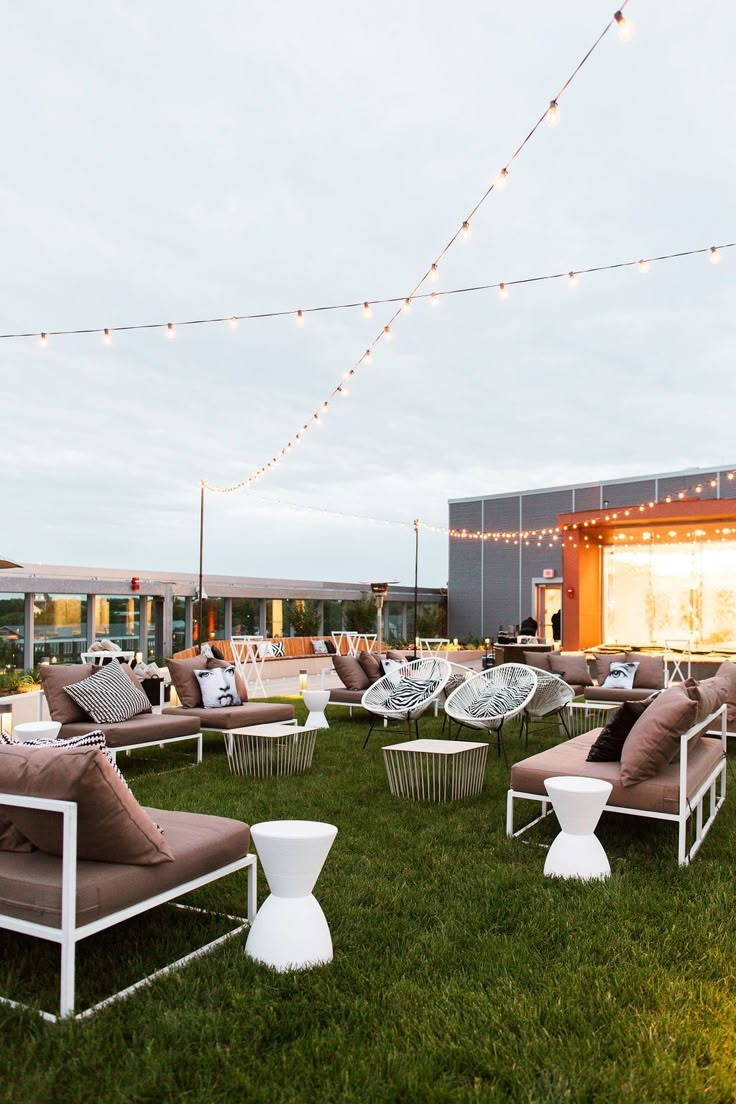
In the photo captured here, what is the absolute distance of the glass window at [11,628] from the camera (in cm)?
1131

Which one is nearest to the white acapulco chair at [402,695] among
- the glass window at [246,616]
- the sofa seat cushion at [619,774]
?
the sofa seat cushion at [619,774]

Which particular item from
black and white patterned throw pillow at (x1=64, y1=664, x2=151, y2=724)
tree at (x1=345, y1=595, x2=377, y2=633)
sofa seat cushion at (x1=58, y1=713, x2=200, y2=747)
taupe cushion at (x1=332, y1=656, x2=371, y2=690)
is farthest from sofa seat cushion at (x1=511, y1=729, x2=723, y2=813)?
tree at (x1=345, y1=595, x2=377, y2=633)

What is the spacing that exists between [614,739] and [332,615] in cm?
1542

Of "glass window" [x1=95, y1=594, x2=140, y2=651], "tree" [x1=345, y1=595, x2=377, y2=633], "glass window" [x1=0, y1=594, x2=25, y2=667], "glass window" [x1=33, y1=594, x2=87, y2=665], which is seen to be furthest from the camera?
"tree" [x1=345, y1=595, x2=377, y2=633]

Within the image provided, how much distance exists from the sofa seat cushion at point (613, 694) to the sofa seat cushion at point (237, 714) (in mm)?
3225

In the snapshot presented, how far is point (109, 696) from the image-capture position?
5969mm

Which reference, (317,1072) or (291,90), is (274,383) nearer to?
(291,90)

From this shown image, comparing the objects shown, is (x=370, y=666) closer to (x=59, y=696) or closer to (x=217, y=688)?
(x=217, y=688)

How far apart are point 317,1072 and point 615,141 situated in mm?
5316

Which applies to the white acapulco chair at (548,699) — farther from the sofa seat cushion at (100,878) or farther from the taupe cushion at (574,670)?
the sofa seat cushion at (100,878)

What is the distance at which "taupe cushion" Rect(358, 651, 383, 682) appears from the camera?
8508 millimetres

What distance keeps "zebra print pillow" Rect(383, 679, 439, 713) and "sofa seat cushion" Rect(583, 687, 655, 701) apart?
83.4 inches

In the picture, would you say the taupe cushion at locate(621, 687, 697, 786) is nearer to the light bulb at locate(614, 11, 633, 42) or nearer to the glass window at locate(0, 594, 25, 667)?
the light bulb at locate(614, 11, 633, 42)

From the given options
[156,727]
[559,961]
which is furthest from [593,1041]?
[156,727]
